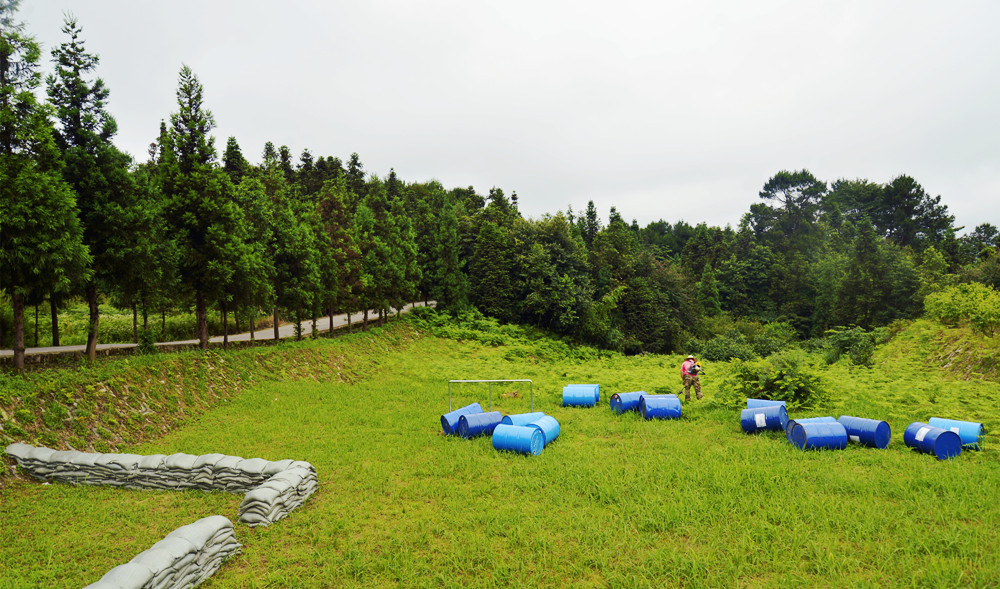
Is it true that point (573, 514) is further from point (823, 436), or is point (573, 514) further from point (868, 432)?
point (868, 432)

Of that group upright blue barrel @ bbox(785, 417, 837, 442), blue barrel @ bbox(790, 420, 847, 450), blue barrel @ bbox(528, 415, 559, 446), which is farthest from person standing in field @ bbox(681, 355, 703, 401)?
blue barrel @ bbox(528, 415, 559, 446)

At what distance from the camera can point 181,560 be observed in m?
6.66

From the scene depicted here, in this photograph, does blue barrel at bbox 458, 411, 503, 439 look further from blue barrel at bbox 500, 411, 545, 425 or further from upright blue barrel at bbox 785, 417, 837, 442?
upright blue barrel at bbox 785, 417, 837, 442

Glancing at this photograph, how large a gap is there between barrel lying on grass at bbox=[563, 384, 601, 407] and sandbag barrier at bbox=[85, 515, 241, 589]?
13.1 m

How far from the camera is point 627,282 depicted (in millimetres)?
51375

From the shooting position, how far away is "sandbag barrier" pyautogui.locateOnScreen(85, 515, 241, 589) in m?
6.05

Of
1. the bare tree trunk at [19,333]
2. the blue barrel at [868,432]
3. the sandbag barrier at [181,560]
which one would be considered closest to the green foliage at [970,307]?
the blue barrel at [868,432]

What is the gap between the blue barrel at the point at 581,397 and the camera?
1856 cm

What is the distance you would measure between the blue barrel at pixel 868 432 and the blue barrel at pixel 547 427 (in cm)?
753

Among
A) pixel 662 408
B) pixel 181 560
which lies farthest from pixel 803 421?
pixel 181 560

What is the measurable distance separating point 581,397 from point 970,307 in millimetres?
25547

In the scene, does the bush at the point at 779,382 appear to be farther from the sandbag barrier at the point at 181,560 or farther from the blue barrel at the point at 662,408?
the sandbag barrier at the point at 181,560

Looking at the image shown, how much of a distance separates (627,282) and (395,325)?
2630 cm

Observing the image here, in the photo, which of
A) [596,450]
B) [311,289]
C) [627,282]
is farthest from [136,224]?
[627,282]
